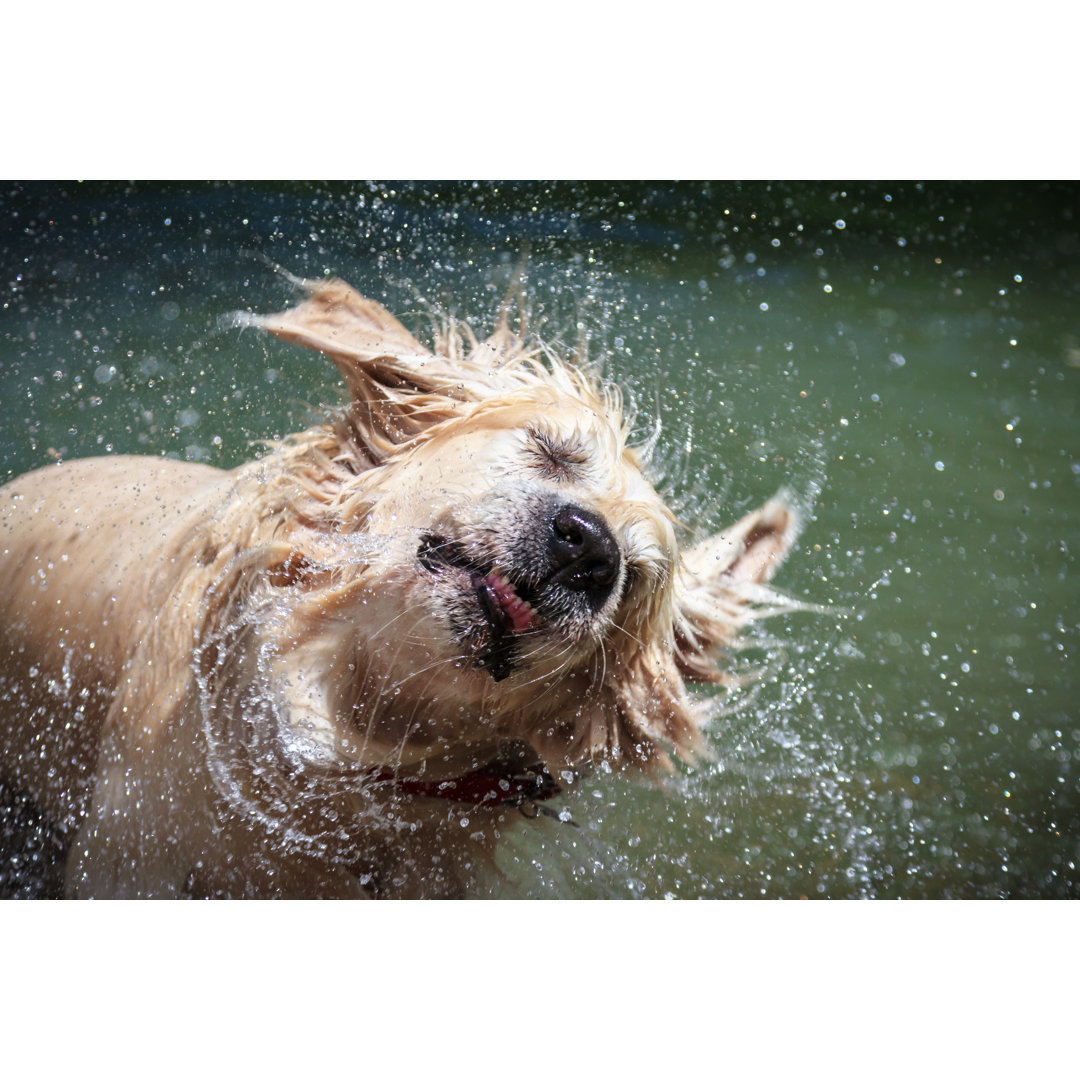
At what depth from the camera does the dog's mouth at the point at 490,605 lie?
1.84m

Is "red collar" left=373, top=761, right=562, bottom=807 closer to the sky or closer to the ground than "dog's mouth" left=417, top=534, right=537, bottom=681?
closer to the ground

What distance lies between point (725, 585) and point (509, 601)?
76 cm

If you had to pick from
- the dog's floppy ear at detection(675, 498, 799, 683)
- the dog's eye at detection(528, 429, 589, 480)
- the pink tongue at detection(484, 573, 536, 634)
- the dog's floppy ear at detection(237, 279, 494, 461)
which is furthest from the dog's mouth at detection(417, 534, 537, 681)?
the dog's floppy ear at detection(675, 498, 799, 683)

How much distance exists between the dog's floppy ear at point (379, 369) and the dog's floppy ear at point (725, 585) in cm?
69

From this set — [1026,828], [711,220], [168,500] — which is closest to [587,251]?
[711,220]

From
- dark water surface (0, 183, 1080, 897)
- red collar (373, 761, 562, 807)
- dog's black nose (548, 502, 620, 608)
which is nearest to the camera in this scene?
dog's black nose (548, 502, 620, 608)

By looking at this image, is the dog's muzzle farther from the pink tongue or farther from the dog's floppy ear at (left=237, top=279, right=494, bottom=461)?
the dog's floppy ear at (left=237, top=279, right=494, bottom=461)

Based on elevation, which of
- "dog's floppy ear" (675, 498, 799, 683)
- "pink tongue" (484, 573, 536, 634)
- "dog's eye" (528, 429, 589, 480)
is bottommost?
"dog's floppy ear" (675, 498, 799, 683)

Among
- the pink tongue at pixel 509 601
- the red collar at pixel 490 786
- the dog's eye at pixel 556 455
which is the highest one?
the dog's eye at pixel 556 455

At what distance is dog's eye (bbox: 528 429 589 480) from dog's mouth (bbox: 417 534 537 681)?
25 centimetres

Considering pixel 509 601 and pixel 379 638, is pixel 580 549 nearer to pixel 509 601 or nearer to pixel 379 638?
pixel 509 601

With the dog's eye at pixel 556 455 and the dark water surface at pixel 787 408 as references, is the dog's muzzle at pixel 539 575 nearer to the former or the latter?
the dog's eye at pixel 556 455

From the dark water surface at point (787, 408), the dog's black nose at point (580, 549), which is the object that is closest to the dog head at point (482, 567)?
the dog's black nose at point (580, 549)

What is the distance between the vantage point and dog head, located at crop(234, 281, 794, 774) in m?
1.85
